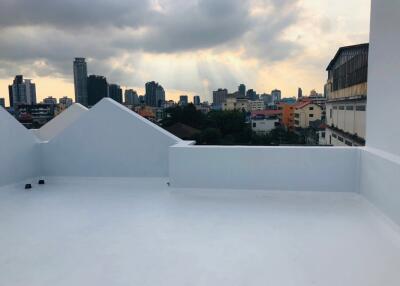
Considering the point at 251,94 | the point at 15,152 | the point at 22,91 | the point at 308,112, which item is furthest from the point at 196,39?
the point at 251,94

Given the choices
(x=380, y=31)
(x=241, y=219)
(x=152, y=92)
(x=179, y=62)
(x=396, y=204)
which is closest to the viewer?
(x=396, y=204)

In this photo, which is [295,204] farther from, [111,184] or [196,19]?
[196,19]

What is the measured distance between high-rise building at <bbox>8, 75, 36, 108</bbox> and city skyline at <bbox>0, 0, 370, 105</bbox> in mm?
3320

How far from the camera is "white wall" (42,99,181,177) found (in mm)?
5293

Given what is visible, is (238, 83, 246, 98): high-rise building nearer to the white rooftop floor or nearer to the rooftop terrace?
the rooftop terrace

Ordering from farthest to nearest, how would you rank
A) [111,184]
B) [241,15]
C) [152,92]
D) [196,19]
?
[152,92]
[241,15]
[196,19]
[111,184]

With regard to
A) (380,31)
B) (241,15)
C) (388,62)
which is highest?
(241,15)

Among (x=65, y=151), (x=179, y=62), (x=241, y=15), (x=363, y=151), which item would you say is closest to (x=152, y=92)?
(x=179, y=62)

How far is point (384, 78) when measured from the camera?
12.4ft

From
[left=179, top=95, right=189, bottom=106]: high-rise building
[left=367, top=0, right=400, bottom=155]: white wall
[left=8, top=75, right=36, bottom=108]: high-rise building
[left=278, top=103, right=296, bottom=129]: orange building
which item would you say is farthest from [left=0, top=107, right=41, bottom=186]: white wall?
[left=179, top=95, right=189, bottom=106]: high-rise building

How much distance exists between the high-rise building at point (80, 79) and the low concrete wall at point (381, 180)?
1053 cm

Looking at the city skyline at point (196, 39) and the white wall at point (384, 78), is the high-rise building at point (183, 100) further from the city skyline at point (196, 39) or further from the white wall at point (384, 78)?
the white wall at point (384, 78)

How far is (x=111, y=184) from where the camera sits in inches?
211

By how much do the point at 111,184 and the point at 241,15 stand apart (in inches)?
222
